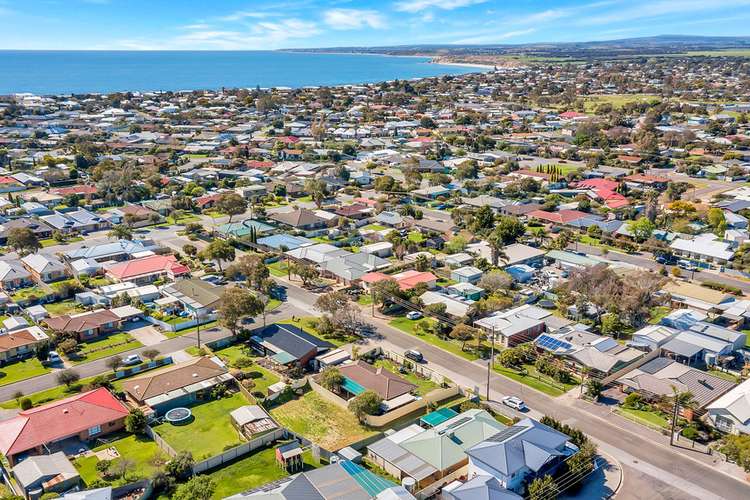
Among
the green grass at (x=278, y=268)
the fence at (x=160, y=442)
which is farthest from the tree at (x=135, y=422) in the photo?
the green grass at (x=278, y=268)

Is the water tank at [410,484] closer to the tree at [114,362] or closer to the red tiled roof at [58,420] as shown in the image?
the red tiled roof at [58,420]

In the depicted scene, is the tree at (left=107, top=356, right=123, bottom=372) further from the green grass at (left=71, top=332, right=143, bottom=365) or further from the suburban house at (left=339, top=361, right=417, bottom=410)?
the suburban house at (left=339, top=361, right=417, bottom=410)

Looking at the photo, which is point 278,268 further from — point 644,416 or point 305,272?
point 644,416

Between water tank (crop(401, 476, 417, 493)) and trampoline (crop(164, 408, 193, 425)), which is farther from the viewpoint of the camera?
trampoline (crop(164, 408, 193, 425))

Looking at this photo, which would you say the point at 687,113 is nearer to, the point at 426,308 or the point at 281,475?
the point at 426,308

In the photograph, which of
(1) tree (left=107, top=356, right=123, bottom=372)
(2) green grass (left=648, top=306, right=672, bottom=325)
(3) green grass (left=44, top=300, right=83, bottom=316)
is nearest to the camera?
(1) tree (left=107, top=356, right=123, bottom=372)

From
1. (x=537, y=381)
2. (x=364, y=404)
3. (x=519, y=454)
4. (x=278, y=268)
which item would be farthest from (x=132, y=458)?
(x=278, y=268)

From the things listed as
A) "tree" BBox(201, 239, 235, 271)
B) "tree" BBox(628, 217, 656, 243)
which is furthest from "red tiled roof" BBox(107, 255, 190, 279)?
"tree" BBox(628, 217, 656, 243)
